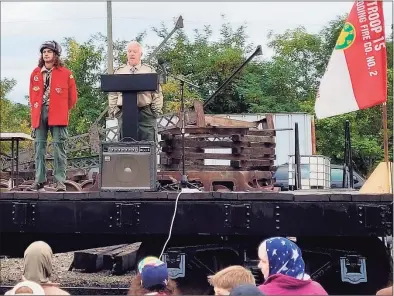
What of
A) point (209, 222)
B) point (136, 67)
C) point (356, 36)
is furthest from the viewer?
point (136, 67)

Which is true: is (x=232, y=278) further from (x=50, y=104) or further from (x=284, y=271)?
(x=50, y=104)

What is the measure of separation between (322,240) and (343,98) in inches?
58.6

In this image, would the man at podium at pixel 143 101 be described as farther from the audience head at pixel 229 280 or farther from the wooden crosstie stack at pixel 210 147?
the audience head at pixel 229 280

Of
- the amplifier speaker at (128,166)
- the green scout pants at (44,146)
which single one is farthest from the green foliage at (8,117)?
the amplifier speaker at (128,166)

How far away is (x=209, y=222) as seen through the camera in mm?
7082

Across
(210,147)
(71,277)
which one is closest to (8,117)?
(71,277)

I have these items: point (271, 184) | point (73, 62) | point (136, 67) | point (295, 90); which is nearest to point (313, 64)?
point (295, 90)

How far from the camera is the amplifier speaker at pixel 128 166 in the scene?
285 inches

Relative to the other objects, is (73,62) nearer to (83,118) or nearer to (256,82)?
(83,118)

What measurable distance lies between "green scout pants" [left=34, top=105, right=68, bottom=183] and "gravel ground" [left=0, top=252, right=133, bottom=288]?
1519mm

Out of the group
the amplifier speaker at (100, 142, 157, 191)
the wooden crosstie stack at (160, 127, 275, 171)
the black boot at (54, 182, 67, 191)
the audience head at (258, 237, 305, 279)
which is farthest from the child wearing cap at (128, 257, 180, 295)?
the wooden crosstie stack at (160, 127, 275, 171)

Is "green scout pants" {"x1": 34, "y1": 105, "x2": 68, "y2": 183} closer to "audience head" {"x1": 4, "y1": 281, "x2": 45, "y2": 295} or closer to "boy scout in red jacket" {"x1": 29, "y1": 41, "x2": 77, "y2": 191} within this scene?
"boy scout in red jacket" {"x1": 29, "y1": 41, "x2": 77, "y2": 191}

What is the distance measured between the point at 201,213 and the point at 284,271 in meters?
2.68

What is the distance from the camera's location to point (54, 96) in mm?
7898
